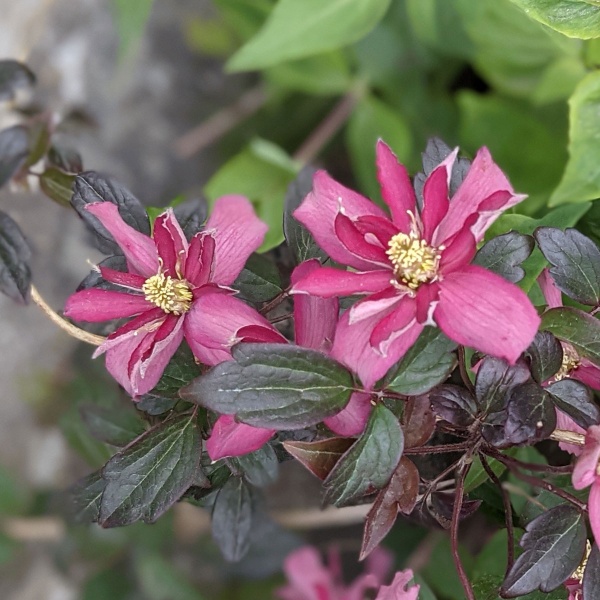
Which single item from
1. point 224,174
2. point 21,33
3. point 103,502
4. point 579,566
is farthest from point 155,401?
point 21,33

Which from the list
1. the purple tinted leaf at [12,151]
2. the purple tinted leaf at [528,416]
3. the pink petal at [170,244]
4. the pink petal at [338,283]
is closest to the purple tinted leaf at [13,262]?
the purple tinted leaf at [12,151]

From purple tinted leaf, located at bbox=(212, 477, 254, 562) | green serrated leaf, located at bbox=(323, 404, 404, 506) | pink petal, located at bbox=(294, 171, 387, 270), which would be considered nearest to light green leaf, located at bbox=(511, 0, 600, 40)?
pink petal, located at bbox=(294, 171, 387, 270)

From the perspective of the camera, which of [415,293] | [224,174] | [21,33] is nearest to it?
[415,293]

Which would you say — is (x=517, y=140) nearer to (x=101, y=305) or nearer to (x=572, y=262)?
(x=572, y=262)

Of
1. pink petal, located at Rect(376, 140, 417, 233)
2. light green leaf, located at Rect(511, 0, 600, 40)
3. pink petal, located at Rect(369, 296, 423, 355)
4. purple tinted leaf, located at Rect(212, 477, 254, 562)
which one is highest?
light green leaf, located at Rect(511, 0, 600, 40)

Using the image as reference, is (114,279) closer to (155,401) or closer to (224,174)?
(155,401)

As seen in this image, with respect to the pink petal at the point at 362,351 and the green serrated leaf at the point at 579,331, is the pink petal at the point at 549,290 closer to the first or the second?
the green serrated leaf at the point at 579,331

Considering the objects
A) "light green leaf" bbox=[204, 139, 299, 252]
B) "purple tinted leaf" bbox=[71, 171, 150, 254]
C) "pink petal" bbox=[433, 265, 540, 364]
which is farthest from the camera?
"light green leaf" bbox=[204, 139, 299, 252]

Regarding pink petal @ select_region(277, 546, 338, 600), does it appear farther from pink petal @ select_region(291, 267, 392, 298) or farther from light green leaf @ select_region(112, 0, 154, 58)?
→ light green leaf @ select_region(112, 0, 154, 58)
